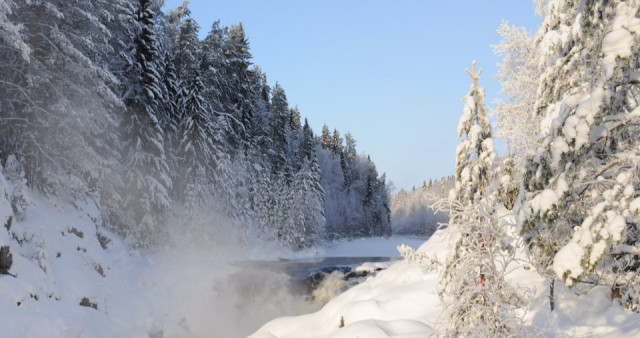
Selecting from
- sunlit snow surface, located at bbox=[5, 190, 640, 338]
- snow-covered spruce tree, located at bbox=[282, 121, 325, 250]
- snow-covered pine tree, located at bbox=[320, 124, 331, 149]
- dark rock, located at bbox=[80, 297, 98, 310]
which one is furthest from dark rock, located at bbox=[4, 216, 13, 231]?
snow-covered pine tree, located at bbox=[320, 124, 331, 149]

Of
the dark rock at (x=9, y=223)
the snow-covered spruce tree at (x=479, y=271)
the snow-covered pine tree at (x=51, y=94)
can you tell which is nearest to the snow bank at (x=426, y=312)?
the snow-covered spruce tree at (x=479, y=271)

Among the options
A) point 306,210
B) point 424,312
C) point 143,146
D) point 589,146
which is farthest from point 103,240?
point 306,210

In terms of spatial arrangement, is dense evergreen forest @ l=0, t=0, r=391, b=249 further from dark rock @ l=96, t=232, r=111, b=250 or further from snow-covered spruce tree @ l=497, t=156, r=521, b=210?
snow-covered spruce tree @ l=497, t=156, r=521, b=210

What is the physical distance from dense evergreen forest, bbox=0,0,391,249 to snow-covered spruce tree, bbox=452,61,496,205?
1026 cm

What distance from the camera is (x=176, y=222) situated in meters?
26.7

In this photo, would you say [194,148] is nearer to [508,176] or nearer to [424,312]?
[424,312]

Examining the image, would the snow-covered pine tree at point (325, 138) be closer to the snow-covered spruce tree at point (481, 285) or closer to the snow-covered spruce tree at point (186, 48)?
the snow-covered spruce tree at point (186, 48)

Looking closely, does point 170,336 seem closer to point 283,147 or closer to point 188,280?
point 188,280

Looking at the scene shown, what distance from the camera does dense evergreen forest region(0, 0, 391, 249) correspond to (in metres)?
13.3

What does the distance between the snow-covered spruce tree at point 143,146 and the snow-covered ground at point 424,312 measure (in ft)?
40.6

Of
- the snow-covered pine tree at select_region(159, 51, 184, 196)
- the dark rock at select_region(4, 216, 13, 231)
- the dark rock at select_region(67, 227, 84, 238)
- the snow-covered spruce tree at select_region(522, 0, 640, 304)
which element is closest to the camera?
the snow-covered spruce tree at select_region(522, 0, 640, 304)

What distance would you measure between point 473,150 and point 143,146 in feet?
63.0

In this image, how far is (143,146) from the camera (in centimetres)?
2127

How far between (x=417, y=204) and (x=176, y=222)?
92.0 meters
